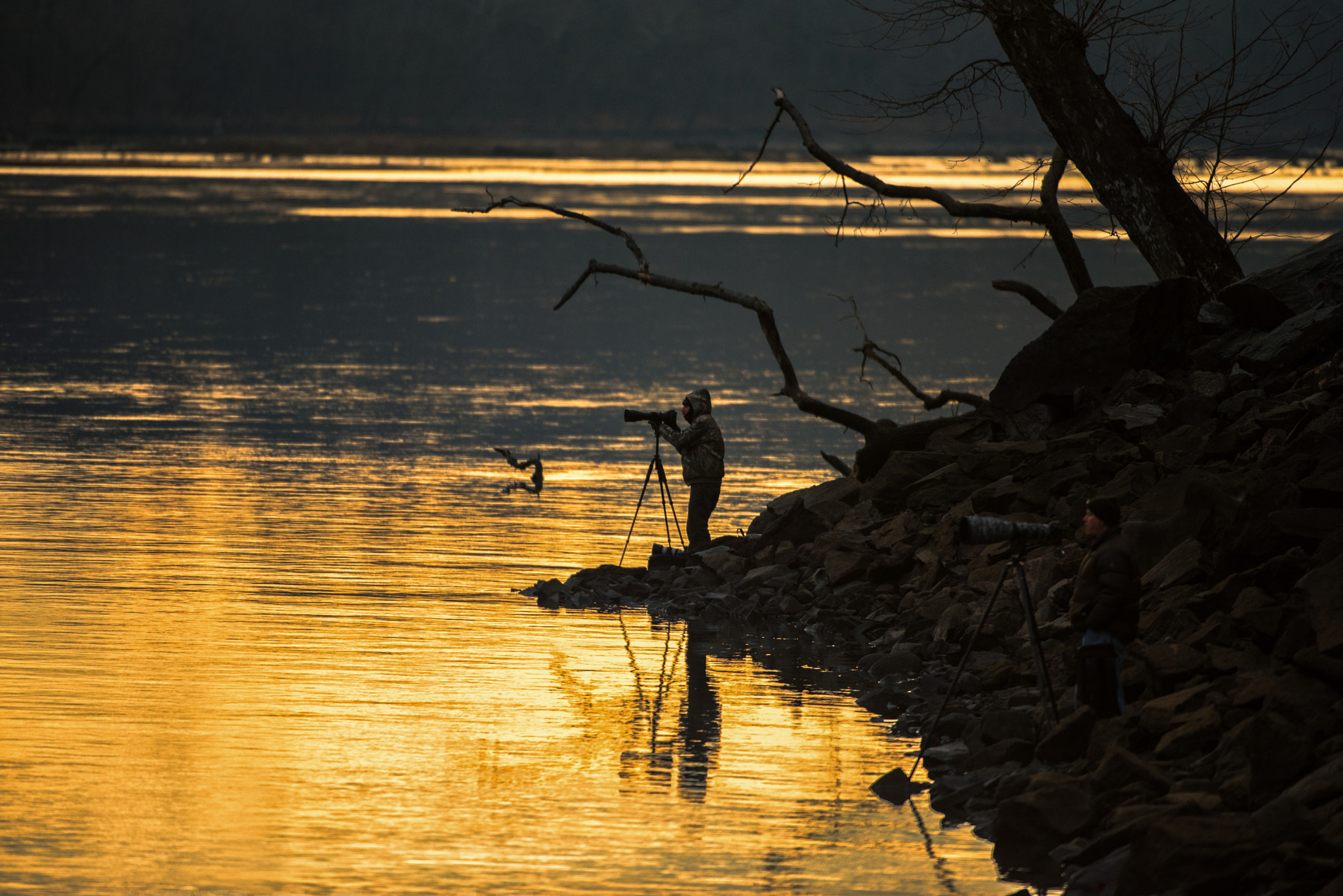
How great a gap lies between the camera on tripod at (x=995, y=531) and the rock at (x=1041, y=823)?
1.43 metres

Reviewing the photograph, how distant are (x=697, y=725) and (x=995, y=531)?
269 centimetres

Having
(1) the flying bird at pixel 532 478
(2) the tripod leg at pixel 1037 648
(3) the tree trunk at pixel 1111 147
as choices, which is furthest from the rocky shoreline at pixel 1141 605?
(1) the flying bird at pixel 532 478

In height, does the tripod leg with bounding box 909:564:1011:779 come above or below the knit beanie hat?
below

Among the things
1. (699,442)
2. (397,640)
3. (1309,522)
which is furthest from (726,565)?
(1309,522)

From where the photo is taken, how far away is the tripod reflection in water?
9.80 meters

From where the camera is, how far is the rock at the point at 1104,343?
612 inches

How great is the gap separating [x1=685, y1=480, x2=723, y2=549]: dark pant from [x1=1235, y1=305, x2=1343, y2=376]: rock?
4.94 metres

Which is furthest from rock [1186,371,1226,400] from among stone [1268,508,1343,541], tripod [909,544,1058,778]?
tripod [909,544,1058,778]

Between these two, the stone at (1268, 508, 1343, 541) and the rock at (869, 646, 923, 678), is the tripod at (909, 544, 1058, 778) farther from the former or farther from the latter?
the rock at (869, 646, 923, 678)

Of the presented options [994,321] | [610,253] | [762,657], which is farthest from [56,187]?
[762,657]

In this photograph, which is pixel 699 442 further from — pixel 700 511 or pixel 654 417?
pixel 700 511

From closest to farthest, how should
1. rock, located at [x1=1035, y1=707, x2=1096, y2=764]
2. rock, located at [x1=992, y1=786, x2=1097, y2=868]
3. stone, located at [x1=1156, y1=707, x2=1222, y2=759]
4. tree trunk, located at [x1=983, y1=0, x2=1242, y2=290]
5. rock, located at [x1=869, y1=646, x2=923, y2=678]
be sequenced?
rock, located at [x1=992, y1=786, x2=1097, y2=868], stone, located at [x1=1156, y1=707, x2=1222, y2=759], rock, located at [x1=1035, y1=707, x2=1096, y2=764], rock, located at [x1=869, y1=646, x2=923, y2=678], tree trunk, located at [x1=983, y1=0, x2=1242, y2=290]

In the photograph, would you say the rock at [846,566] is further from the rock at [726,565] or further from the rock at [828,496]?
the rock at [828,496]

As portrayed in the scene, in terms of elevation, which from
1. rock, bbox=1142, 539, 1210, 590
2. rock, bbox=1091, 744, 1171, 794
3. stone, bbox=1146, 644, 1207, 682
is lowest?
rock, bbox=1091, 744, 1171, 794
